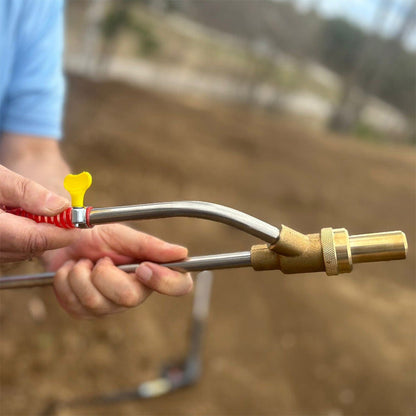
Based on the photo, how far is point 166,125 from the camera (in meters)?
6.06

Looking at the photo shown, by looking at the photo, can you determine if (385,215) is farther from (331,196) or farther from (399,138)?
(399,138)

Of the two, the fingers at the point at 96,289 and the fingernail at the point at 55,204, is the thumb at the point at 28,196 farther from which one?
the fingers at the point at 96,289

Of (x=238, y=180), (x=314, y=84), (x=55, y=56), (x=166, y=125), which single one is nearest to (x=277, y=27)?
(x=314, y=84)

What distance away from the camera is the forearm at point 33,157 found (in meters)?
1.28

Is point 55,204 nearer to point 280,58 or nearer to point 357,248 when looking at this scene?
point 357,248

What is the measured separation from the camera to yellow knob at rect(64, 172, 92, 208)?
30.2 inches

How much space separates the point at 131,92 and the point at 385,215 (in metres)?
3.25

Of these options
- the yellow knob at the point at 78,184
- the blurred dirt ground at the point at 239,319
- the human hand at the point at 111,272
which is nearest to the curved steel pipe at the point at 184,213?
the yellow knob at the point at 78,184

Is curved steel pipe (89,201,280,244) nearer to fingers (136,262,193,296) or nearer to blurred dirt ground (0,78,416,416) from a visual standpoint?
fingers (136,262,193,296)

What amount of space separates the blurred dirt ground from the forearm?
64.9 inches

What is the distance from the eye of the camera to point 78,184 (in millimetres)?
771

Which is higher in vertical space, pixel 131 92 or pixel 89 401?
pixel 131 92

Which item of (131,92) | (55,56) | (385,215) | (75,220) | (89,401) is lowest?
(89,401)

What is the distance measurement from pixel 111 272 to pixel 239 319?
2.69m
